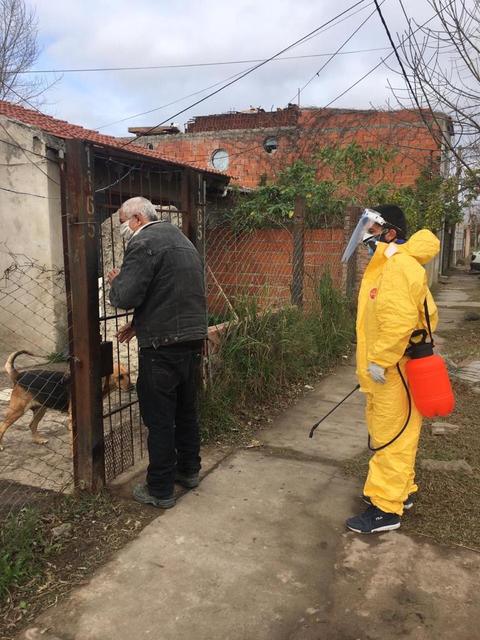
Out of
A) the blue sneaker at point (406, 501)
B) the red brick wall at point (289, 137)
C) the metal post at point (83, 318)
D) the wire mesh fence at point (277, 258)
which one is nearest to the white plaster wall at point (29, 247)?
the wire mesh fence at point (277, 258)

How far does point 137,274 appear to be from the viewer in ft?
9.43

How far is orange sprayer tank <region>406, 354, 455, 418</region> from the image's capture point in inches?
110

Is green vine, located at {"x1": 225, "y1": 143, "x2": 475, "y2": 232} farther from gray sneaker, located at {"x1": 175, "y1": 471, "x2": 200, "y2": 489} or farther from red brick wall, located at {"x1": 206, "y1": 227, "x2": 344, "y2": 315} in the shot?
gray sneaker, located at {"x1": 175, "y1": 471, "x2": 200, "y2": 489}

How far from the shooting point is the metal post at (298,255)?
22.0ft

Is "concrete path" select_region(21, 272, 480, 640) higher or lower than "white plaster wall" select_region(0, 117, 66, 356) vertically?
lower

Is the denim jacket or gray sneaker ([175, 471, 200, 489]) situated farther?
gray sneaker ([175, 471, 200, 489])

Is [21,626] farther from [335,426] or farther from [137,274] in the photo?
[335,426]

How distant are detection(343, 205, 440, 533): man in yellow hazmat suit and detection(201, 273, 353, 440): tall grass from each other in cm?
164

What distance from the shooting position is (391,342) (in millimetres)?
2697

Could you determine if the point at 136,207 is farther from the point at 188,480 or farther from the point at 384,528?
the point at 384,528

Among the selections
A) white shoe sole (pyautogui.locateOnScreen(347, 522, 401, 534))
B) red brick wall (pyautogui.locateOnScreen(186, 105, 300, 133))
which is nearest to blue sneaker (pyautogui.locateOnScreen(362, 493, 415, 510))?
white shoe sole (pyautogui.locateOnScreen(347, 522, 401, 534))

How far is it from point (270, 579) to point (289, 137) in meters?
17.2

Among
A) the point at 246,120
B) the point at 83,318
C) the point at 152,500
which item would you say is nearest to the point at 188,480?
the point at 152,500

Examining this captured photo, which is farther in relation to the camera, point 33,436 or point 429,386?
point 33,436
